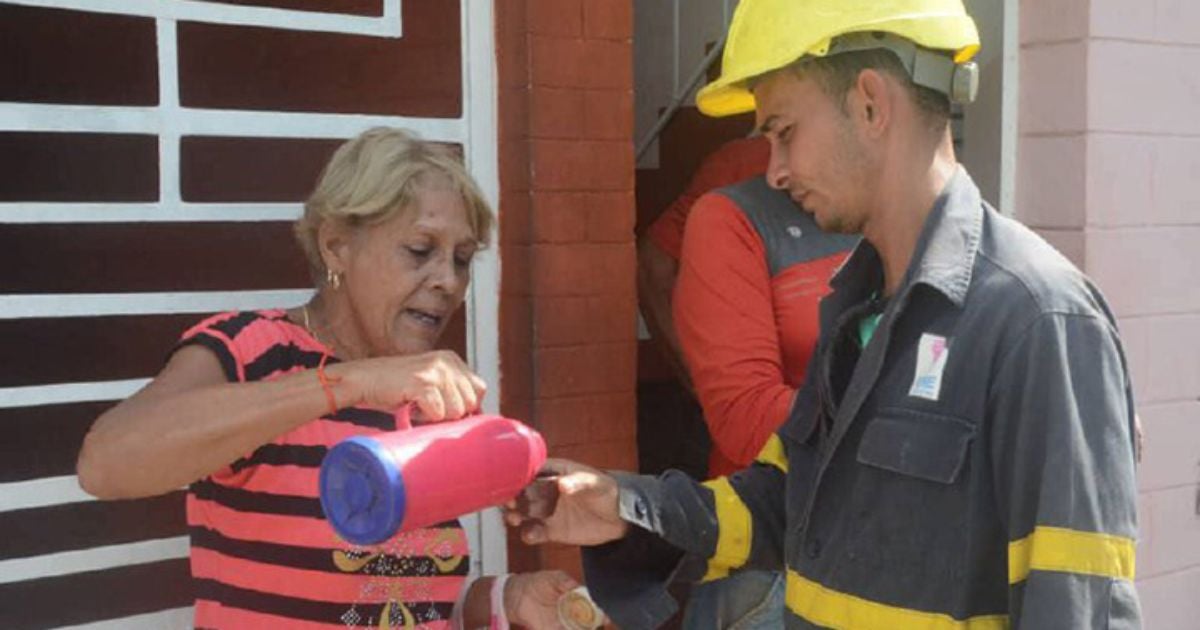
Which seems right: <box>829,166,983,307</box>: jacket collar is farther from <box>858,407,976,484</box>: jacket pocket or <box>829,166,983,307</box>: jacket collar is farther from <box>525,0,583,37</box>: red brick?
<box>525,0,583,37</box>: red brick

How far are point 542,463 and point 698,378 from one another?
0.77 meters

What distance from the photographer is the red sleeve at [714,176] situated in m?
3.50

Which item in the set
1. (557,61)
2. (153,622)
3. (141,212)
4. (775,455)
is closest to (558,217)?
(557,61)

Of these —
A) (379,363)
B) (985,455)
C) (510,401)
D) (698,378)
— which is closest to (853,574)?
(985,455)

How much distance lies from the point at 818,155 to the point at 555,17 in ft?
4.32

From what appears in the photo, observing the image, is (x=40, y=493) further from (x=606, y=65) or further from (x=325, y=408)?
(x=606, y=65)

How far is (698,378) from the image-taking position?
290 centimetres

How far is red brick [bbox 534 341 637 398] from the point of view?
3229mm

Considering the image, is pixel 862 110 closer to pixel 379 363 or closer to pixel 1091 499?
pixel 1091 499

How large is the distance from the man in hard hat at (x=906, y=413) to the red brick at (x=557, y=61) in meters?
0.89

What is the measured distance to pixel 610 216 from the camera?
3338 mm

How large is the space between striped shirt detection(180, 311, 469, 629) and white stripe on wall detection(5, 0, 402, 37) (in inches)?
31.5

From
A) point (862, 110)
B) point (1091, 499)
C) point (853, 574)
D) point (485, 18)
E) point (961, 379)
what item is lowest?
point (853, 574)

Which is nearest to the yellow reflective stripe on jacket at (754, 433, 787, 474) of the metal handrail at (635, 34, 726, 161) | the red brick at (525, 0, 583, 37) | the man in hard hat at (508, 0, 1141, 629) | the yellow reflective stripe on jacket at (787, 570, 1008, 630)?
the man in hard hat at (508, 0, 1141, 629)
